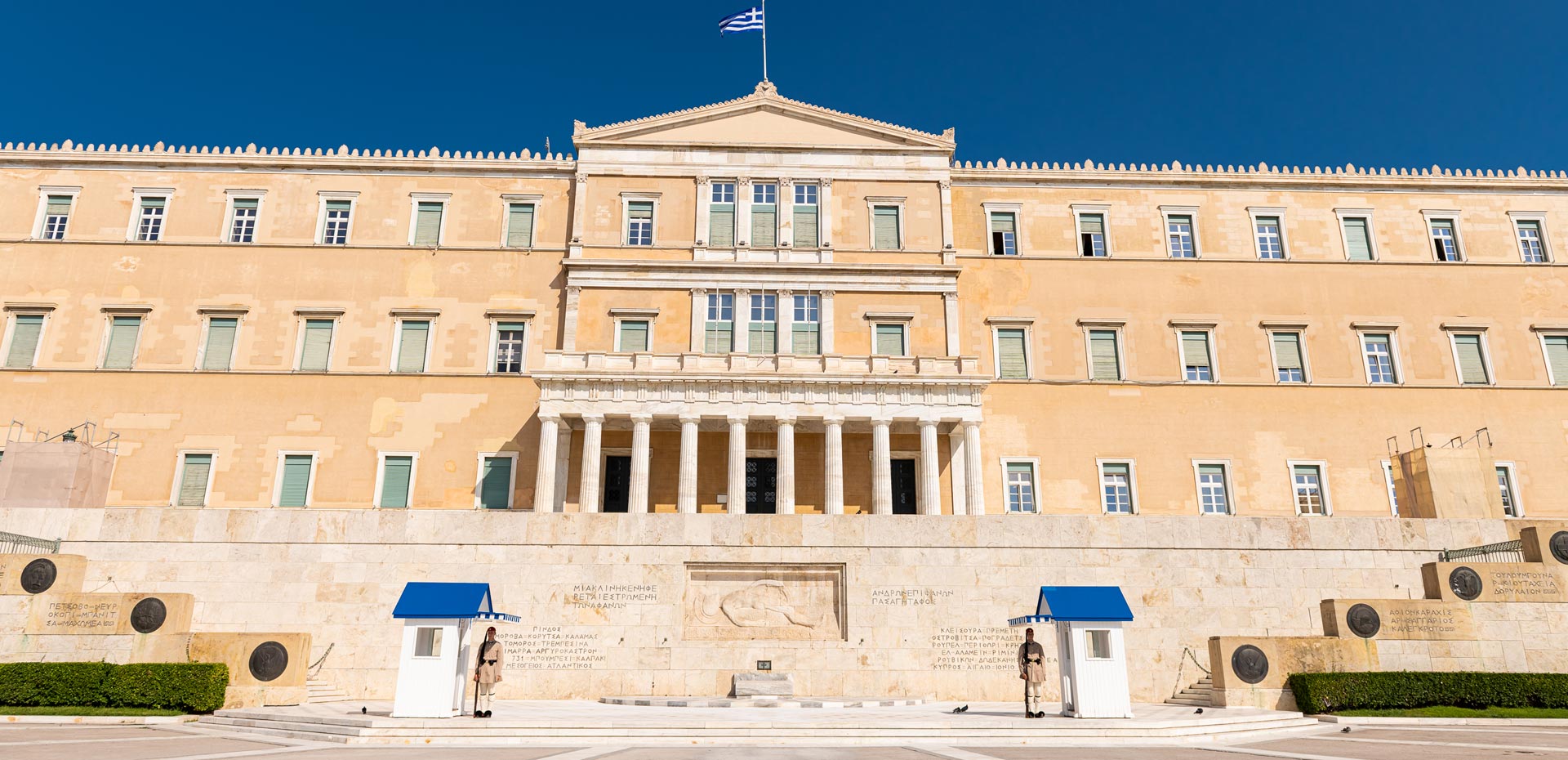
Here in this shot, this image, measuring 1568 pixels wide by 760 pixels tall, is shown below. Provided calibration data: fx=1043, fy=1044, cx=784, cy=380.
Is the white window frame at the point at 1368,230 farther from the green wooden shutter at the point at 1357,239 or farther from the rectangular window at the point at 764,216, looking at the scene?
the rectangular window at the point at 764,216

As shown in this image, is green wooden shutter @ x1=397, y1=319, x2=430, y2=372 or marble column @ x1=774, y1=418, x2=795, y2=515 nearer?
marble column @ x1=774, y1=418, x2=795, y2=515

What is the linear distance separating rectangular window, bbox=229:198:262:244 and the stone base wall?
16352 mm

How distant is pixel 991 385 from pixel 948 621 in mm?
15718

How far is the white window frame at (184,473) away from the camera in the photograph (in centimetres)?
3462

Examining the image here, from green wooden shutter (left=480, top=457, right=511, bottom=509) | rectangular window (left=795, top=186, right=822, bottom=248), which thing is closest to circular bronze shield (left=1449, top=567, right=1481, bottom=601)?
rectangular window (left=795, top=186, right=822, bottom=248)

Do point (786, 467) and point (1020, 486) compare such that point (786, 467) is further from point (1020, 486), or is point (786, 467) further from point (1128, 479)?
point (1128, 479)

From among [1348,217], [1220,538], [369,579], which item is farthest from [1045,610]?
[1348,217]

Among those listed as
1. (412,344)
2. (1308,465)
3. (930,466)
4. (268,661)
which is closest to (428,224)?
(412,344)

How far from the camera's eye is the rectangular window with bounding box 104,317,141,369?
1431 inches

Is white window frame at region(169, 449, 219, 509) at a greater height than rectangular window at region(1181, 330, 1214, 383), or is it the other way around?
rectangular window at region(1181, 330, 1214, 383)

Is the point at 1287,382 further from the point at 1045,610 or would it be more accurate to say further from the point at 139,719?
the point at 139,719

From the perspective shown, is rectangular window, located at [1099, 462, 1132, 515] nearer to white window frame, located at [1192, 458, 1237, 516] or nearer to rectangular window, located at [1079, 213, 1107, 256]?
white window frame, located at [1192, 458, 1237, 516]

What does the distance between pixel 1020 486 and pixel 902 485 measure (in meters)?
4.15

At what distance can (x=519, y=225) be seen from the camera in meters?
39.0
